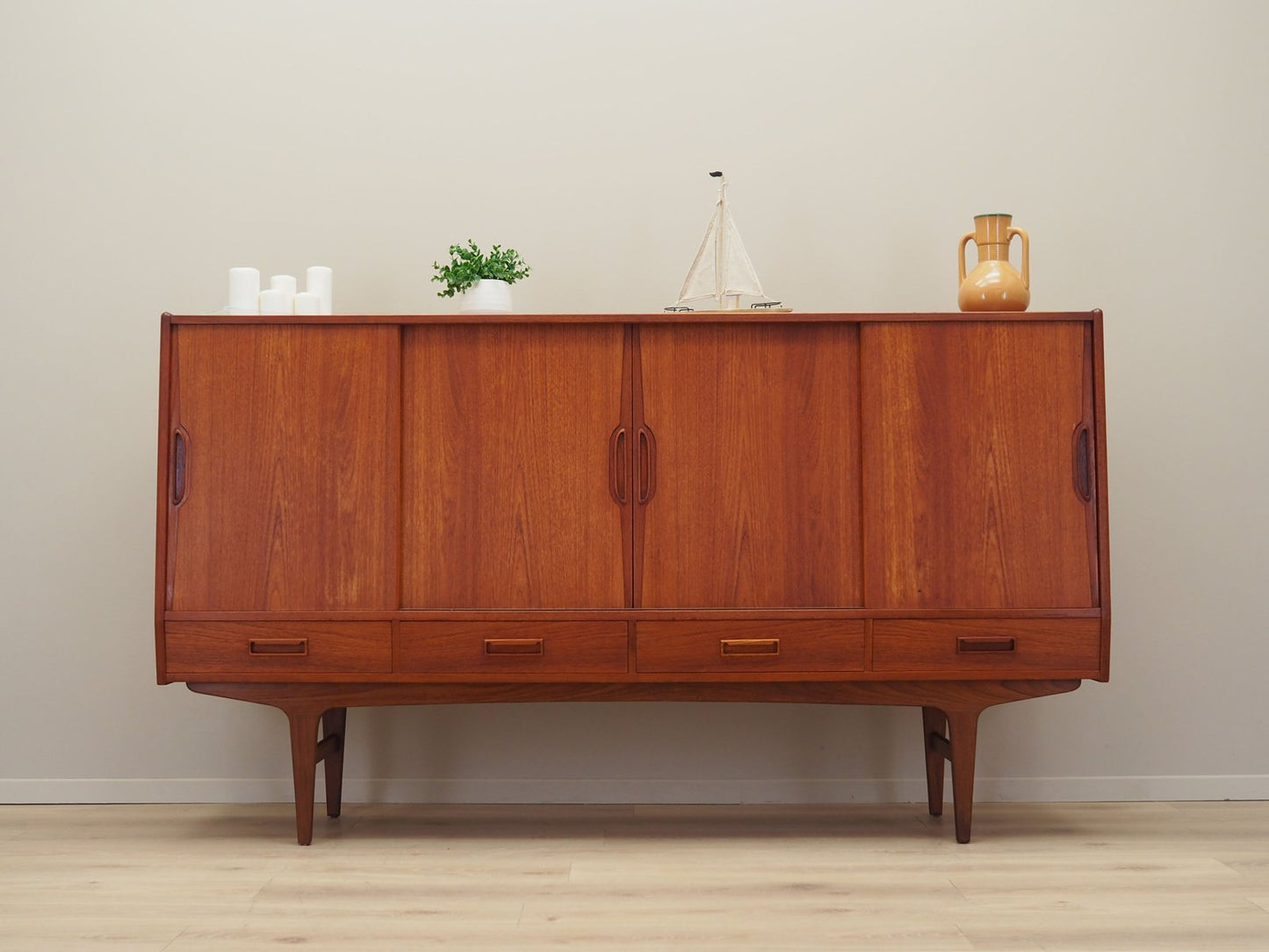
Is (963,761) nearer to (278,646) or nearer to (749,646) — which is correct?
(749,646)

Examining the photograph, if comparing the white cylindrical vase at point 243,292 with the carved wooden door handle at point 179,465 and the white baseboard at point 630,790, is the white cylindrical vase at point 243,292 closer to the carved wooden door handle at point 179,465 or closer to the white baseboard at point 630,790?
the carved wooden door handle at point 179,465

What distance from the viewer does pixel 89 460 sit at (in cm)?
259

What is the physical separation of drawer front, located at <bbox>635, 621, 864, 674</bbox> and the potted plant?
0.79 meters

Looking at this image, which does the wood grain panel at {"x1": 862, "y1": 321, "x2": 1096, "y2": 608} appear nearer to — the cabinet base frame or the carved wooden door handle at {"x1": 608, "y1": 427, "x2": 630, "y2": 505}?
the cabinet base frame

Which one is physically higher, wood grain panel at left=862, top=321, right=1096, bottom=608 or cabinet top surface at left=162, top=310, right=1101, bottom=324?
cabinet top surface at left=162, top=310, right=1101, bottom=324

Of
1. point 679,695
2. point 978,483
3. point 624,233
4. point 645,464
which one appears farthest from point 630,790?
point 624,233

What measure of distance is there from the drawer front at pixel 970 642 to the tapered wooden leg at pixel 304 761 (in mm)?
1196

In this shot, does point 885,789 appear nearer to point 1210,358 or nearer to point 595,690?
point 595,690

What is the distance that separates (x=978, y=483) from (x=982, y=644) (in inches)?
13.1

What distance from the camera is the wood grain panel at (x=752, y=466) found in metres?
2.13

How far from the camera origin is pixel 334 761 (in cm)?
243

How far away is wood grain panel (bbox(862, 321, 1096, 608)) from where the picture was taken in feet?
6.95

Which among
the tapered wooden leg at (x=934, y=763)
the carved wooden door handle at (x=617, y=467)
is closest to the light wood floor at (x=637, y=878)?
the tapered wooden leg at (x=934, y=763)

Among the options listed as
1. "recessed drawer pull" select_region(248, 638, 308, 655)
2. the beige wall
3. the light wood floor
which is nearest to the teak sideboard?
"recessed drawer pull" select_region(248, 638, 308, 655)
